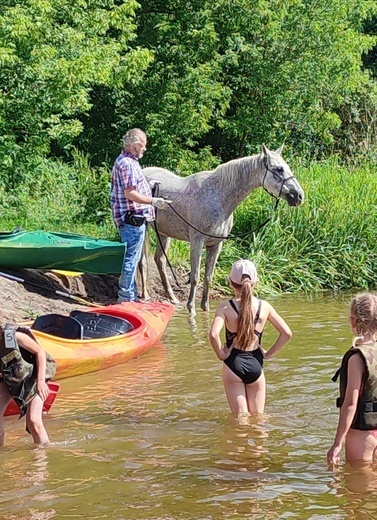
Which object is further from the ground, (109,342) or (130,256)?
(130,256)

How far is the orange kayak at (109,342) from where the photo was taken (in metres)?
8.05

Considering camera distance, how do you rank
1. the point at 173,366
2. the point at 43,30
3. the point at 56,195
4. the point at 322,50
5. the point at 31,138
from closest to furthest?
the point at 173,366 < the point at 43,30 < the point at 31,138 < the point at 56,195 < the point at 322,50

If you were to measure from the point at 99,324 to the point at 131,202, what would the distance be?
1942mm

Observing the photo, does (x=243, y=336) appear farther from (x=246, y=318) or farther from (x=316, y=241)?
(x=316, y=241)

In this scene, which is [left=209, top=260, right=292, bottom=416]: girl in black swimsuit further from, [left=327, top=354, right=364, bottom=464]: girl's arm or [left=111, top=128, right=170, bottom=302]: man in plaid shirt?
[left=111, top=128, right=170, bottom=302]: man in plaid shirt

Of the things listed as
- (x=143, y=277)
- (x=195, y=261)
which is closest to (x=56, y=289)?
(x=143, y=277)

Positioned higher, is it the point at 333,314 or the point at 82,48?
the point at 82,48

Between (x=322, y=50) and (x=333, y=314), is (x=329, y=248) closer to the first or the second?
(x=333, y=314)

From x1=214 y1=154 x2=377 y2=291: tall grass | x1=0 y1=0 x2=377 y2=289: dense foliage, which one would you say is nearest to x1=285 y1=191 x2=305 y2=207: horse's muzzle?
x1=214 y1=154 x2=377 y2=291: tall grass

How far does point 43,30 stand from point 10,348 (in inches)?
389

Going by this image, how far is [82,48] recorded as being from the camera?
15.7 metres

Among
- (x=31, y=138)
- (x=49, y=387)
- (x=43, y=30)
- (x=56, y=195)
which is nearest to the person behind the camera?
(x=49, y=387)

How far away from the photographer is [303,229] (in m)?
15.2

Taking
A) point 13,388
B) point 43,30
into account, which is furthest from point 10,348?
point 43,30
